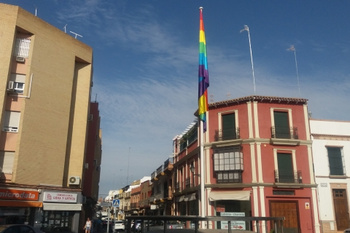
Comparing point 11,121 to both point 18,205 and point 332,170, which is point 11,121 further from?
point 332,170

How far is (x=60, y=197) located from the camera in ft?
71.1

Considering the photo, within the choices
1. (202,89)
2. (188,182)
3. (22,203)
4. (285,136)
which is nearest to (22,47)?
(22,203)

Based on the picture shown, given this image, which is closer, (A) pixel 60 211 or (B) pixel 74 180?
(A) pixel 60 211

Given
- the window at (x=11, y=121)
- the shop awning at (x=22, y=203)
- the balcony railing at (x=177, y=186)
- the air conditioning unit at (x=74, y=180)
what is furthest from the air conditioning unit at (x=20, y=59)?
the balcony railing at (x=177, y=186)

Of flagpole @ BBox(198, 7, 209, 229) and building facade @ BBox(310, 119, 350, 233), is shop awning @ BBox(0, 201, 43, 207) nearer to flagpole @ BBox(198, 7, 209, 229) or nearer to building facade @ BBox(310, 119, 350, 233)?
flagpole @ BBox(198, 7, 209, 229)

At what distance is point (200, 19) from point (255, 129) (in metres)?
12.0

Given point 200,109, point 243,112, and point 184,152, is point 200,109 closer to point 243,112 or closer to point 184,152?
point 243,112

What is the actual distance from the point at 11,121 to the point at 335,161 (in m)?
23.7

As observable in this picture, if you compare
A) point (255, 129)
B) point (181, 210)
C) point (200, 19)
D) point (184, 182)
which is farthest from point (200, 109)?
point (181, 210)

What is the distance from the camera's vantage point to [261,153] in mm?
25281

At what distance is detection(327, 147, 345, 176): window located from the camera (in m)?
25.6

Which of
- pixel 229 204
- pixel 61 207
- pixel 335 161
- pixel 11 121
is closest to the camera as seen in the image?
pixel 11 121

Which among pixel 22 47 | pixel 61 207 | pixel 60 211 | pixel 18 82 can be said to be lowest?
pixel 60 211

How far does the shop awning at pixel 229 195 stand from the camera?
24.6 metres
